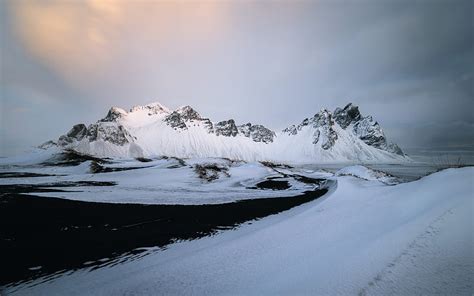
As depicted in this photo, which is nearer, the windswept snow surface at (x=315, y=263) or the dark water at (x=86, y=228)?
the windswept snow surface at (x=315, y=263)

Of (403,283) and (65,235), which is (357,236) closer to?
(403,283)

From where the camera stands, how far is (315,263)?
9.41 metres

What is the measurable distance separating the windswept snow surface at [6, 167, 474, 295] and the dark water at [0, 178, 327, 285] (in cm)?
151

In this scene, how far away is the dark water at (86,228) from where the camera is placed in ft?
33.3

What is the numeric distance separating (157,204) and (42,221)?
971 cm

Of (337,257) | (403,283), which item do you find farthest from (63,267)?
(403,283)

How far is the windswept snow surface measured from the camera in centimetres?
754

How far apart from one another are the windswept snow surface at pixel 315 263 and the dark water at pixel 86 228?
1509 millimetres

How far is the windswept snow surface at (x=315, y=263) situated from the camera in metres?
7.54

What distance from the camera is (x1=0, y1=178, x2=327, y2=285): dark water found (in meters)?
10.1

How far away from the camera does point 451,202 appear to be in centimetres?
1562

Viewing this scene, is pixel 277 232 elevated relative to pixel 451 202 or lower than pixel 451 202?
lower

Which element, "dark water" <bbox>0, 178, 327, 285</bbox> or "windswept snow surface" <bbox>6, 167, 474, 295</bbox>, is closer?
"windswept snow surface" <bbox>6, 167, 474, 295</bbox>

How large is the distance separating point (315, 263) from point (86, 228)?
45.8ft
